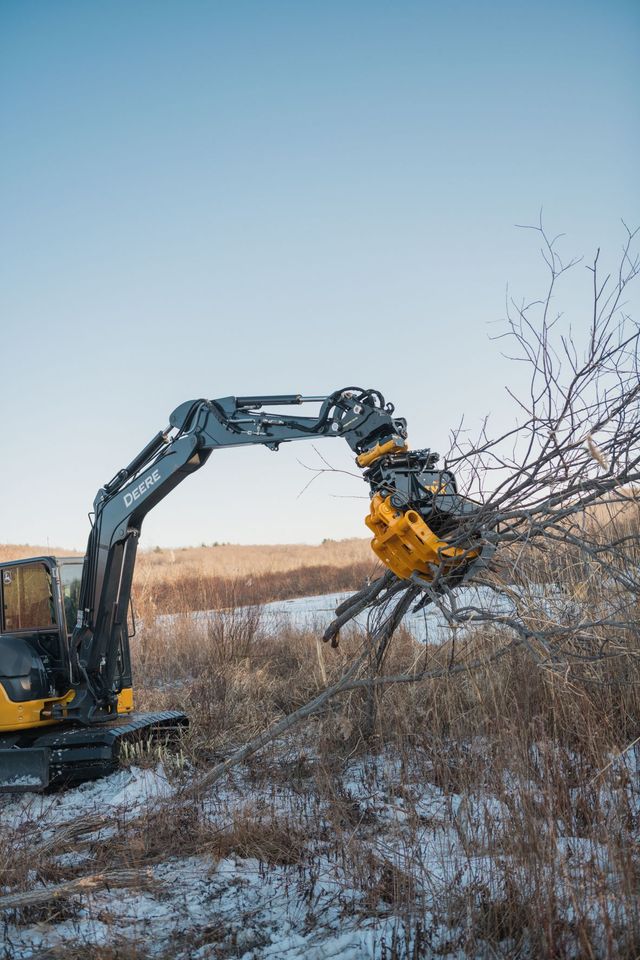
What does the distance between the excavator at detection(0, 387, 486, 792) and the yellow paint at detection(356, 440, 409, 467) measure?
0.6 inches

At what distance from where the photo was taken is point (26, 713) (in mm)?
7129

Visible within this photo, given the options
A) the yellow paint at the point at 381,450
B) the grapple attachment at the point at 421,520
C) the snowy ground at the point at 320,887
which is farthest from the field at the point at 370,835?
the yellow paint at the point at 381,450

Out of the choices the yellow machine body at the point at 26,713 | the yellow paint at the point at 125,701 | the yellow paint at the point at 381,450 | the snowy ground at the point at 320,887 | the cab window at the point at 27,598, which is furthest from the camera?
the yellow paint at the point at 125,701

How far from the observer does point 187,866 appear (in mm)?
4805

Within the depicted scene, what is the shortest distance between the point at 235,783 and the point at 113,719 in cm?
179

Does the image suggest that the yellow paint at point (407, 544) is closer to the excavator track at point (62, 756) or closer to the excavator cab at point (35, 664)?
the excavator track at point (62, 756)

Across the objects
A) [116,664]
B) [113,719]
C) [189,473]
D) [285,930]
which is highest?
[189,473]

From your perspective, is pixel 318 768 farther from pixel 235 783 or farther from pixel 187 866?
pixel 187 866

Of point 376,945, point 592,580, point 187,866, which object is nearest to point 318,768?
point 187,866

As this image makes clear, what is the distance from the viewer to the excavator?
21.2ft

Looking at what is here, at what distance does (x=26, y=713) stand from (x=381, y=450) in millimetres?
4087

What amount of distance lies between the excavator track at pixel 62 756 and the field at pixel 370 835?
0.50ft

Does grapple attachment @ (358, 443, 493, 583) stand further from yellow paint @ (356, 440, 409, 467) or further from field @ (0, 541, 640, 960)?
field @ (0, 541, 640, 960)

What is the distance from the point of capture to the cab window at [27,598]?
25.4 feet
